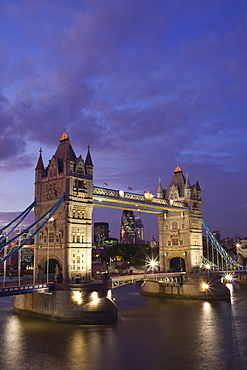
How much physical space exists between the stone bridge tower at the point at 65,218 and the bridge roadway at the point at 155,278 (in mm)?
6404

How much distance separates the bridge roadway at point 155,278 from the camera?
186 ft

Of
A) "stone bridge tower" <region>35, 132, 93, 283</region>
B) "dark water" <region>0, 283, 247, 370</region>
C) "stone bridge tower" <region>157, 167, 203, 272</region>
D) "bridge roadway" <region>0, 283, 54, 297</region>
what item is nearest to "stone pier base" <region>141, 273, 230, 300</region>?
"stone bridge tower" <region>157, 167, 203, 272</region>

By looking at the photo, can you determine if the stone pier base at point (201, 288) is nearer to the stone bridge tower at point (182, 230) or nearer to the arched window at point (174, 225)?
the stone bridge tower at point (182, 230)

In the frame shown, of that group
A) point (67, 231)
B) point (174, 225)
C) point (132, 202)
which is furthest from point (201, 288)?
point (67, 231)

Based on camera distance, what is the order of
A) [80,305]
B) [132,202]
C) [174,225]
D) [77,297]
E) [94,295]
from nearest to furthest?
[80,305]
[77,297]
[94,295]
[132,202]
[174,225]

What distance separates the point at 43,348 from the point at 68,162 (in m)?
24.7

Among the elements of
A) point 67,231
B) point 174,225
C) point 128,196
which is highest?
point 128,196

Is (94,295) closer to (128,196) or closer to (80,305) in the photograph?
(80,305)

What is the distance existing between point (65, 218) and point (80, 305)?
38.8 ft

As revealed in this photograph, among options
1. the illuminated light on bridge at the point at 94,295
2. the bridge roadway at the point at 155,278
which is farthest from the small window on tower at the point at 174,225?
the illuminated light on bridge at the point at 94,295

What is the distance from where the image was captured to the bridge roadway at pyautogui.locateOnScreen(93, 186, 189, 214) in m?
59.3

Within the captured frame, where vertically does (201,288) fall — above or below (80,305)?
below

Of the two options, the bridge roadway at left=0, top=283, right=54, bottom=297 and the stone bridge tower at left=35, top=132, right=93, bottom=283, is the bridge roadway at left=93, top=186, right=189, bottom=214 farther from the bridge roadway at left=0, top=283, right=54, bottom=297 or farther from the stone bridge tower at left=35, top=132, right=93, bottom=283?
the bridge roadway at left=0, top=283, right=54, bottom=297

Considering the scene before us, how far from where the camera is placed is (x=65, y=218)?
51469 millimetres
